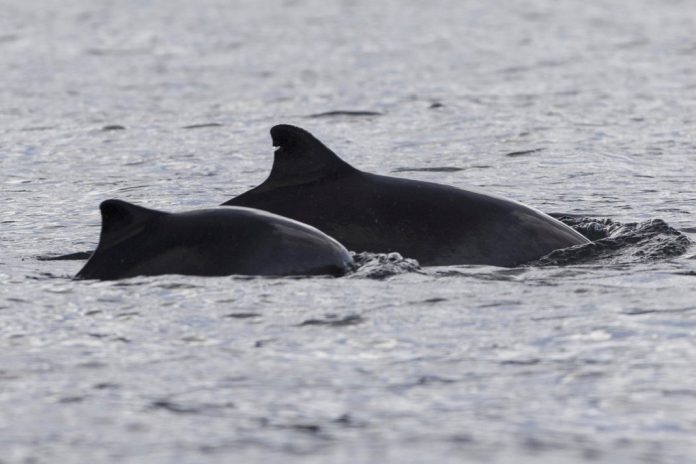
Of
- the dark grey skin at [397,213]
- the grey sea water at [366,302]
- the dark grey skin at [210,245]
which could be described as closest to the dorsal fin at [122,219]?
the dark grey skin at [210,245]

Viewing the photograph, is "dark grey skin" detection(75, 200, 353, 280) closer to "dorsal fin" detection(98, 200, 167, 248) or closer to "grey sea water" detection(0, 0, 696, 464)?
"dorsal fin" detection(98, 200, 167, 248)

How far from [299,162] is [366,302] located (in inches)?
74.5

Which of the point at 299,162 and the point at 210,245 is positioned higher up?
the point at 299,162

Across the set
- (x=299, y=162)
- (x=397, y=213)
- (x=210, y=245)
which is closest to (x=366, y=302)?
(x=210, y=245)

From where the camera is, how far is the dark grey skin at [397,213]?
11578 mm

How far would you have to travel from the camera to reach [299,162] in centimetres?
1189

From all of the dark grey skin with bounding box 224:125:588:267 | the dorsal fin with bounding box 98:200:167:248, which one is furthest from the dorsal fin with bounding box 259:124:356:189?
the dorsal fin with bounding box 98:200:167:248

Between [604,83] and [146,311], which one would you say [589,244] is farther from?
[604,83]

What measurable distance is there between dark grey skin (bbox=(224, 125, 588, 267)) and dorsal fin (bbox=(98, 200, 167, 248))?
1.14 metres

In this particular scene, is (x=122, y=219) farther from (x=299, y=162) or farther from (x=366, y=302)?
(x=366, y=302)

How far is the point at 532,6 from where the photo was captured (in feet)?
152

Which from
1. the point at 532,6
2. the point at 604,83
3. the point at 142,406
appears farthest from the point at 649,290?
the point at 532,6

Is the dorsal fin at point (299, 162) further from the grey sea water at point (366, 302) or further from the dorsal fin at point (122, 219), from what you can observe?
the dorsal fin at point (122, 219)

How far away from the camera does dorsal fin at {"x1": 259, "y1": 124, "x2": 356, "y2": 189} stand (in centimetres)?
1184
